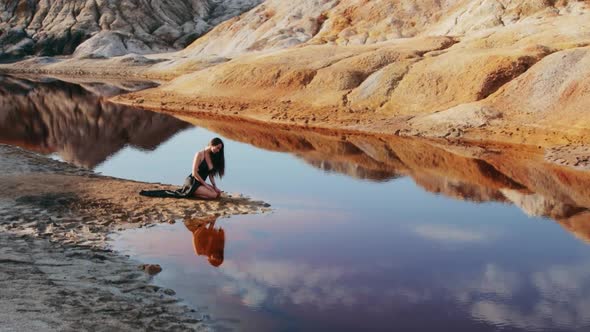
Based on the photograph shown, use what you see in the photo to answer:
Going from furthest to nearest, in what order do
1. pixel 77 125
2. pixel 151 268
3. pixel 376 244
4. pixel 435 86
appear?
pixel 435 86, pixel 77 125, pixel 376 244, pixel 151 268

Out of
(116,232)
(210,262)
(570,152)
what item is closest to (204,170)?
(116,232)

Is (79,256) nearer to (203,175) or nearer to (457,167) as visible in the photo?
(203,175)

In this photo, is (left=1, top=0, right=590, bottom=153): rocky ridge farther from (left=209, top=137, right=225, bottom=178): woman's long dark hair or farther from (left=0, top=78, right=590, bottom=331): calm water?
(left=209, top=137, right=225, bottom=178): woman's long dark hair

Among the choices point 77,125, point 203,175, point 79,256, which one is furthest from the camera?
point 77,125

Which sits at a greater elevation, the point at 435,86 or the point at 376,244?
the point at 435,86

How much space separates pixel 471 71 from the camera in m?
43.2

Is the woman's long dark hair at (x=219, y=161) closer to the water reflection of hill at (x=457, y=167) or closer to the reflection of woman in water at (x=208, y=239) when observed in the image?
the reflection of woman in water at (x=208, y=239)

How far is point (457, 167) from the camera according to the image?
28766mm

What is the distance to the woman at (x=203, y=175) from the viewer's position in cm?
1849

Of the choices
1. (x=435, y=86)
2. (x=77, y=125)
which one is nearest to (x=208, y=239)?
(x=77, y=125)

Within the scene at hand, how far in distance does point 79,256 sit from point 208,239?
315cm

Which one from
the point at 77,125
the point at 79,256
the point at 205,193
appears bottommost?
the point at 79,256

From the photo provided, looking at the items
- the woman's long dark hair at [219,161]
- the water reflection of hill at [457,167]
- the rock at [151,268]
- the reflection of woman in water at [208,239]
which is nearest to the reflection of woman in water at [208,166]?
the woman's long dark hair at [219,161]

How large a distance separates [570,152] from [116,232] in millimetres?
21245
